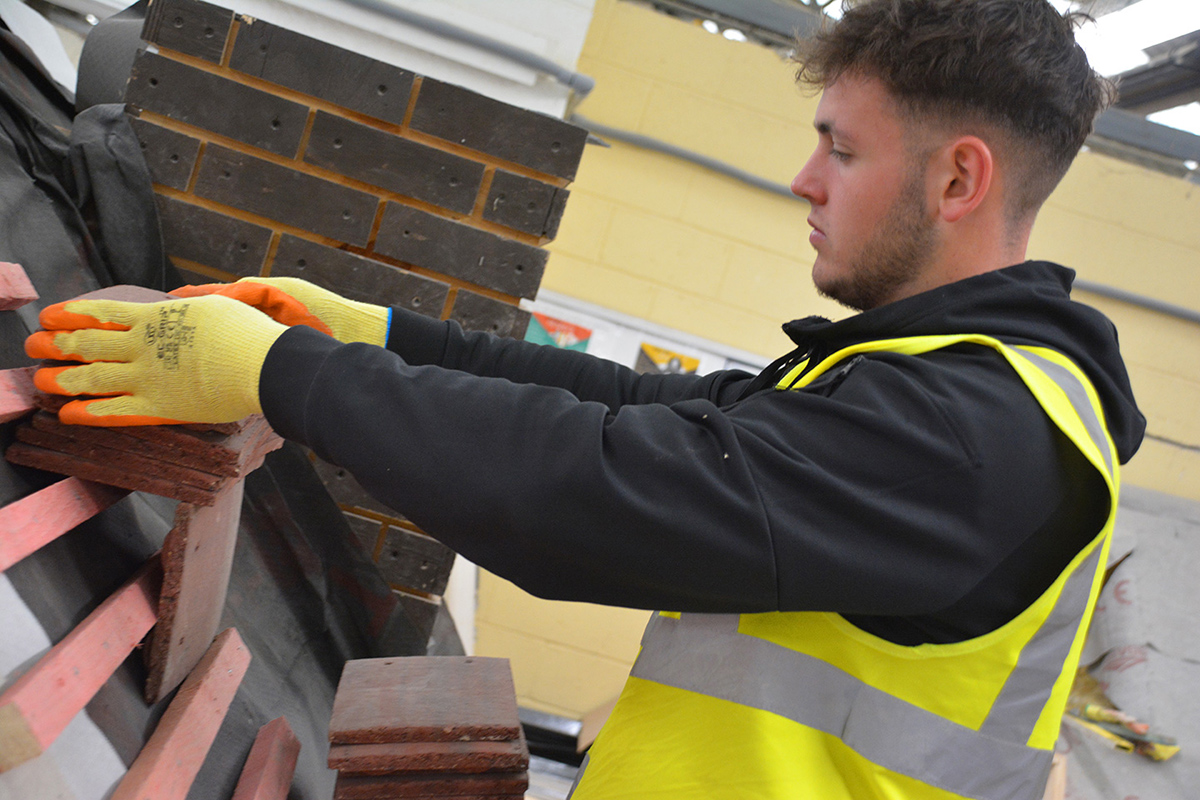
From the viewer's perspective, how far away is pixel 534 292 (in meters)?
2.43

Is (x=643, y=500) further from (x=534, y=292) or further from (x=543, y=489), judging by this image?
(x=534, y=292)

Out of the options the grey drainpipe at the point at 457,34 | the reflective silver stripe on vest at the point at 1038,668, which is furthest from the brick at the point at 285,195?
the reflective silver stripe on vest at the point at 1038,668

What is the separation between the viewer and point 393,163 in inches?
93.3

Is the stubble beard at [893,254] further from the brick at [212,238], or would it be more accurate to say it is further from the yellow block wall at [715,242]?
the yellow block wall at [715,242]

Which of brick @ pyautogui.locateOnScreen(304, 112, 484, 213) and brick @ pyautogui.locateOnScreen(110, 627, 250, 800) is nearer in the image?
brick @ pyautogui.locateOnScreen(110, 627, 250, 800)

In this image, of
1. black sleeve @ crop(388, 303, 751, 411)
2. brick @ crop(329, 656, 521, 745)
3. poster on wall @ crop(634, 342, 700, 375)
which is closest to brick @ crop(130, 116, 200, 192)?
black sleeve @ crop(388, 303, 751, 411)

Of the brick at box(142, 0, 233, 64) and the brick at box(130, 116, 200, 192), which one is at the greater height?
the brick at box(142, 0, 233, 64)

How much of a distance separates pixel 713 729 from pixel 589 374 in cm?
85

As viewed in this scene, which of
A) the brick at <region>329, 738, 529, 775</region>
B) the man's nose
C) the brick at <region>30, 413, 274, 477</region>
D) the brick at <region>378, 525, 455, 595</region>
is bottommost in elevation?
the brick at <region>378, 525, 455, 595</region>

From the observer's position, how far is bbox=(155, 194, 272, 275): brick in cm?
231

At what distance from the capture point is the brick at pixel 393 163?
2.35 metres

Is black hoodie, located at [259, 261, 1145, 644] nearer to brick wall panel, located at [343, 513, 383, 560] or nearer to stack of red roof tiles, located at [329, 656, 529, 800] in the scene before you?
stack of red roof tiles, located at [329, 656, 529, 800]

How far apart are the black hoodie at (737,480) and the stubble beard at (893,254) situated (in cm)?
25

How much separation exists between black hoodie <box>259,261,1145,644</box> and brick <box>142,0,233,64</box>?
5.38ft
